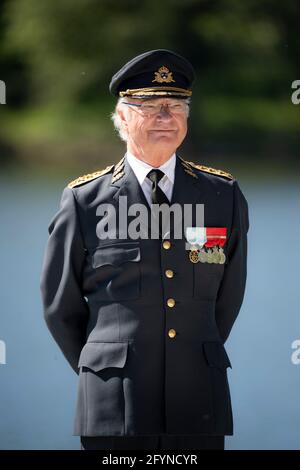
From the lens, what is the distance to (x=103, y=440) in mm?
2846

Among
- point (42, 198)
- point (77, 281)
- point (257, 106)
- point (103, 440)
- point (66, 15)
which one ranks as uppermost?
point (66, 15)

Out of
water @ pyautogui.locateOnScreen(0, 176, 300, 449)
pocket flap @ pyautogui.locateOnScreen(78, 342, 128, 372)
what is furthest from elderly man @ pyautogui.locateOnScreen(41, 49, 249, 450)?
water @ pyautogui.locateOnScreen(0, 176, 300, 449)

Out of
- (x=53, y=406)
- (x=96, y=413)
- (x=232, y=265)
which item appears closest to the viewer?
(x=96, y=413)

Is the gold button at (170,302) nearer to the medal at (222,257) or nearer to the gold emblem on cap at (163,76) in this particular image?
the medal at (222,257)

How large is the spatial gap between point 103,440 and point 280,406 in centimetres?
98

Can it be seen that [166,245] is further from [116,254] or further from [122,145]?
[122,145]

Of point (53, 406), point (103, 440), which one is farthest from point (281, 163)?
point (103, 440)

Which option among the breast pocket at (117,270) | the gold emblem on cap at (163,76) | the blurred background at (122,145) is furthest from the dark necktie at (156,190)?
the blurred background at (122,145)

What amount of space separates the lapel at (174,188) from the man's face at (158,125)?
92mm

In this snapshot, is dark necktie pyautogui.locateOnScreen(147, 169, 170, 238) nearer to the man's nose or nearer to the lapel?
the lapel

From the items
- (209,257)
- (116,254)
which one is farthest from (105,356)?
(209,257)

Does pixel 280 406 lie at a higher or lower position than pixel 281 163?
lower

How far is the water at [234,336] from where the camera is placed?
12.0 feet

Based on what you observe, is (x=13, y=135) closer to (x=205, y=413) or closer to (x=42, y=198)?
(x=42, y=198)
